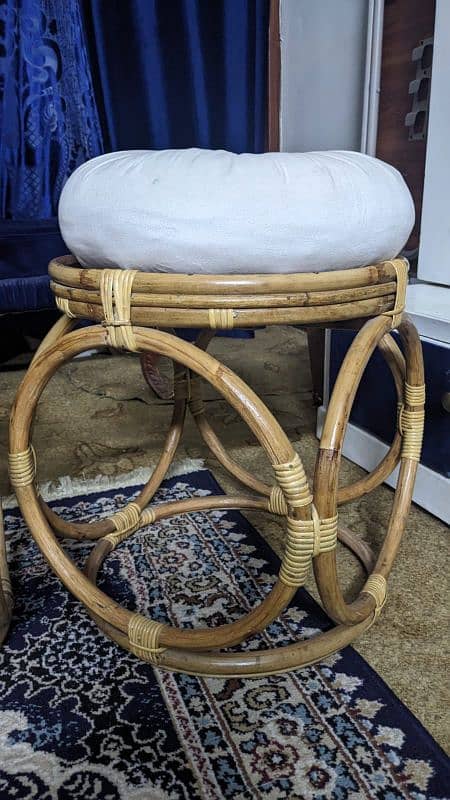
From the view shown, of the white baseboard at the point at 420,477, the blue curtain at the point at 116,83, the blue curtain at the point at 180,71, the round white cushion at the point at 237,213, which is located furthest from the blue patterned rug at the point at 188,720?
the blue curtain at the point at 180,71

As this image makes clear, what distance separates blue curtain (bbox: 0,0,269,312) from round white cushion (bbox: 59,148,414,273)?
1289 millimetres

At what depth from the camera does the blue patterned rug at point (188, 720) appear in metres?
0.48

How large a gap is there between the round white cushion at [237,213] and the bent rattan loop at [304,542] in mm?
202

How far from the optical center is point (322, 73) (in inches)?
66.5

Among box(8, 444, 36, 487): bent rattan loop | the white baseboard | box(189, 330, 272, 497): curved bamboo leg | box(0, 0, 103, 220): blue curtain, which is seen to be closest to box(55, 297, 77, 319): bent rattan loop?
box(8, 444, 36, 487): bent rattan loop

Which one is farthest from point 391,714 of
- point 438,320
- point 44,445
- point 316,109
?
point 316,109

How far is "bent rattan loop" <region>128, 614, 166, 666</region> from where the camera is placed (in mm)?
566

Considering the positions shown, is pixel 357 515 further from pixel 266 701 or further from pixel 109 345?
pixel 109 345

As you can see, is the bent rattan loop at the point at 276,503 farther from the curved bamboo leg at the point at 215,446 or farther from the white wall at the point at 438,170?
the white wall at the point at 438,170

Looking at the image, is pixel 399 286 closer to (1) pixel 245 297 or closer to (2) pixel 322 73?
(1) pixel 245 297

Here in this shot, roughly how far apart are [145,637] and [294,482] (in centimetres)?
22

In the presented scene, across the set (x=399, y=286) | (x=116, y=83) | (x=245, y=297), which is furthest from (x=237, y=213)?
(x=116, y=83)

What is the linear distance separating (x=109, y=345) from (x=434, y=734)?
436mm

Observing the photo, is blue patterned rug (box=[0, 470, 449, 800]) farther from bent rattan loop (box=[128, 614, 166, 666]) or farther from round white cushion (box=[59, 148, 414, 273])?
round white cushion (box=[59, 148, 414, 273])
